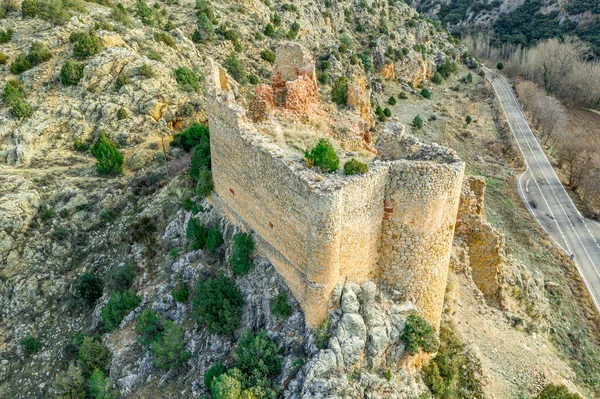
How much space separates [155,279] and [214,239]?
4583mm

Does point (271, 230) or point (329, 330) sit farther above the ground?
point (271, 230)

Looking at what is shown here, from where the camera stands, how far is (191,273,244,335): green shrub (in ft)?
64.5

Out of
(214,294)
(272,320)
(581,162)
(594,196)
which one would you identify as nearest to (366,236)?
(272,320)

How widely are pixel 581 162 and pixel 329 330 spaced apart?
52.6 metres

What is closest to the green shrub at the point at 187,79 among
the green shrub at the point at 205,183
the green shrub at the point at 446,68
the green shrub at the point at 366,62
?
the green shrub at the point at 205,183

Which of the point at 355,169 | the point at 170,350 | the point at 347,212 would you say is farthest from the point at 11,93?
the point at 347,212

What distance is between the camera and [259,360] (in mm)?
17016

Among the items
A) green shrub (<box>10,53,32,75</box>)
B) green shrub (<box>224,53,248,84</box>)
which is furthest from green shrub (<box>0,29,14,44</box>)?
green shrub (<box>224,53,248,84</box>)

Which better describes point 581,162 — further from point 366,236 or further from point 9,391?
point 9,391

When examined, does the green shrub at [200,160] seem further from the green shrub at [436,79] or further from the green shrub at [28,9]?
the green shrub at [436,79]

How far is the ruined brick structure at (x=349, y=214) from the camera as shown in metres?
16.3

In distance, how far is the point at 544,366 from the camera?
23.3 m

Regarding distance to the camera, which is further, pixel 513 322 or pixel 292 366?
pixel 513 322

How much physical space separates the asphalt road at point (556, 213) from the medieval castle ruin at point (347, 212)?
27.1 meters
